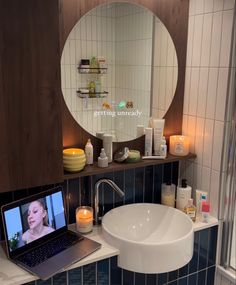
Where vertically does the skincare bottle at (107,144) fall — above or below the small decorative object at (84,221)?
above

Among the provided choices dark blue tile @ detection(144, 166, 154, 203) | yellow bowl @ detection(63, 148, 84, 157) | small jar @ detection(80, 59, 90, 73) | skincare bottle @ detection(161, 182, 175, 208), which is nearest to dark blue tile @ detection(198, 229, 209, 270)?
skincare bottle @ detection(161, 182, 175, 208)

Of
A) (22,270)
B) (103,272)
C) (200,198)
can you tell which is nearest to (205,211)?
(200,198)

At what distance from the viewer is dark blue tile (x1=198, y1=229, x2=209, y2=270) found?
1863 millimetres

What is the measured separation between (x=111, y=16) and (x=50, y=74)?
551 millimetres

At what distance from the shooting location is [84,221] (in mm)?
1699

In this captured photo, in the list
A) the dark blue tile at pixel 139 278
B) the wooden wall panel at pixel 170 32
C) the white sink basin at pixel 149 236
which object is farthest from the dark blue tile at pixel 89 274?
the wooden wall panel at pixel 170 32

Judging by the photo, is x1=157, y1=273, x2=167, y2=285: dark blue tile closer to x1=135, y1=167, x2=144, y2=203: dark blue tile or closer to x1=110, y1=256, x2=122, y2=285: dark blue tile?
x1=110, y1=256, x2=122, y2=285: dark blue tile

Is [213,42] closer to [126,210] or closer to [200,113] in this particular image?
[200,113]

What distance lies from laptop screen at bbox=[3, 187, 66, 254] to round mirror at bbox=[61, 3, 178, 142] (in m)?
0.40

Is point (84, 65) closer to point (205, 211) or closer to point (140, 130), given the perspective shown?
point (140, 130)

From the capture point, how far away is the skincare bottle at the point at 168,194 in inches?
77.3

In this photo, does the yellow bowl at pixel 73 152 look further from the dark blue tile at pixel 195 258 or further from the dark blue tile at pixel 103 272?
the dark blue tile at pixel 195 258

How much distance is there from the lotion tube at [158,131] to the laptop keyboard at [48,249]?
0.64 meters

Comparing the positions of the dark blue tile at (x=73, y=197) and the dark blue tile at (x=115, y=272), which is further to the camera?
the dark blue tile at (x=73, y=197)
